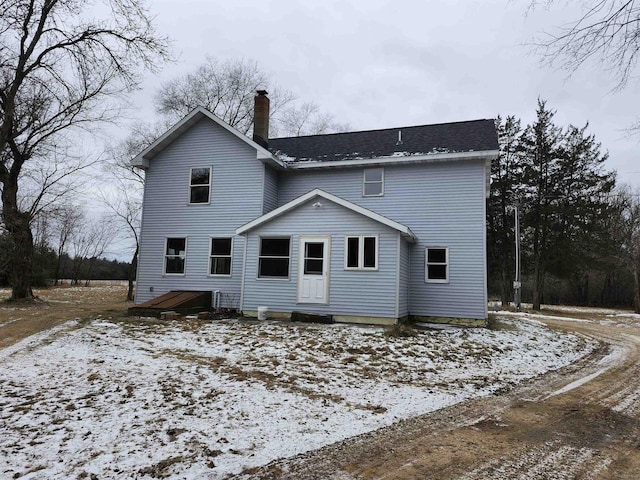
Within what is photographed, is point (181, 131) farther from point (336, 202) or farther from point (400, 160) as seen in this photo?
point (400, 160)

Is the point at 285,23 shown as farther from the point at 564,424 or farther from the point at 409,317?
the point at 564,424

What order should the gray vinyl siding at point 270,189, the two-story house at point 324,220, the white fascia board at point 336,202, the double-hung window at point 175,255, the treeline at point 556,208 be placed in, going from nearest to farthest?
the white fascia board at point 336,202 → the two-story house at point 324,220 → the gray vinyl siding at point 270,189 → the double-hung window at point 175,255 → the treeline at point 556,208

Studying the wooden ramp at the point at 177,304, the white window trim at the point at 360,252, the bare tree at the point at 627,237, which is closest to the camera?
the white window trim at the point at 360,252

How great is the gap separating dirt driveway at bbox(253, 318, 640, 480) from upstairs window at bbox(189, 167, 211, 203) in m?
12.3

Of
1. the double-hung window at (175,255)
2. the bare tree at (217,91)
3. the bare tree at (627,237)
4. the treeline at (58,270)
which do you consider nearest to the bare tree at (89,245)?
the treeline at (58,270)

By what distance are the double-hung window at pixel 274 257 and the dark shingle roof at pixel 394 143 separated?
3940 millimetres

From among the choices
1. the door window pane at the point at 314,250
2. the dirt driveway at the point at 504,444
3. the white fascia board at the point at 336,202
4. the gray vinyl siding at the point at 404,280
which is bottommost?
the dirt driveway at the point at 504,444

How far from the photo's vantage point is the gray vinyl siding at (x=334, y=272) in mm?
11922

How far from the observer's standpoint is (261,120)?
53.5ft

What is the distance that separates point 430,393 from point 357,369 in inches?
60.3

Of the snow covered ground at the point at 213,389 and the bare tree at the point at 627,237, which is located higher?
the bare tree at the point at 627,237

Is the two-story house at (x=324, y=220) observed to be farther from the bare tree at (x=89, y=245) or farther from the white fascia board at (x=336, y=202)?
the bare tree at (x=89, y=245)

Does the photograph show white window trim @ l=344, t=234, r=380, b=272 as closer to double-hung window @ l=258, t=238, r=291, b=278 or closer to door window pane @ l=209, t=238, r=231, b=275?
double-hung window @ l=258, t=238, r=291, b=278

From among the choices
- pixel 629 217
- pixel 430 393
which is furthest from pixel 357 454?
pixel 629 217
